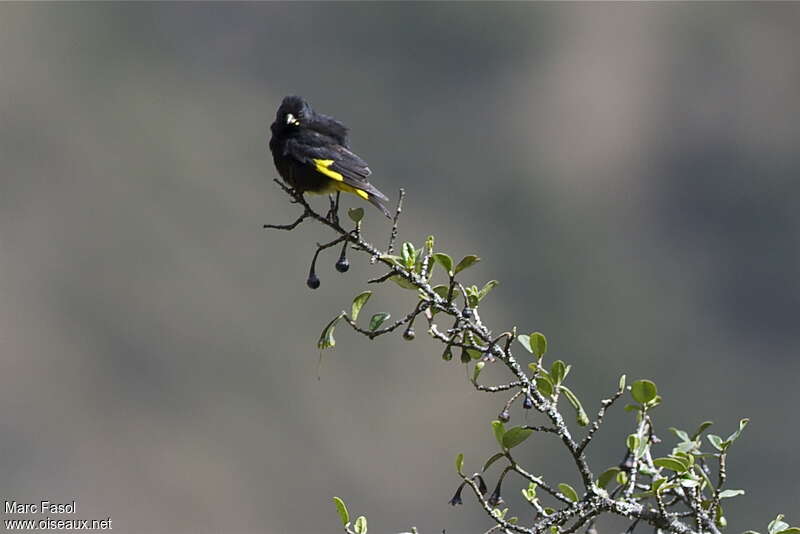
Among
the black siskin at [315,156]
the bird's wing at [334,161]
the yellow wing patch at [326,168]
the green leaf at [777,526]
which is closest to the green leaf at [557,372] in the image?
the green leaf at [777,526]

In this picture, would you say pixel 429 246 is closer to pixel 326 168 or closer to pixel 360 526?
pixel 360 526

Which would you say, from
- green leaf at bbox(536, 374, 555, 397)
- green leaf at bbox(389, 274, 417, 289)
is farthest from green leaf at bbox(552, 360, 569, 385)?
green leaf at bbox(389, 274, 417, 289)

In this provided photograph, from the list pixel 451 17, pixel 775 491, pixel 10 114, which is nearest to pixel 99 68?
pixel 10 114

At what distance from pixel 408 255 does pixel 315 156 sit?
8.48 ft

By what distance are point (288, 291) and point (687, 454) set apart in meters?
60.0

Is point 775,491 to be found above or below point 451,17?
below

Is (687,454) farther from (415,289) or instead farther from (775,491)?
(775,491)

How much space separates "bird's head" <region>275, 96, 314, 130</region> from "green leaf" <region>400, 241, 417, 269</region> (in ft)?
10.2

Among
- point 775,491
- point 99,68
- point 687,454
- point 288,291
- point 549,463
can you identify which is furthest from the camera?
point 99,68

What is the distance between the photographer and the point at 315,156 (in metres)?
6.43

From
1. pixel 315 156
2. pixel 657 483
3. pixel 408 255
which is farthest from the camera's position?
pixel 315 156

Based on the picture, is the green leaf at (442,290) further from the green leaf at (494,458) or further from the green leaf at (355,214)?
the green leaf at (494,458)

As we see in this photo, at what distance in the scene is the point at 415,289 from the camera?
3.96m

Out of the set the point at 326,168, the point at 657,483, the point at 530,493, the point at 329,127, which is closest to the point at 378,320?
the point at 530,493
